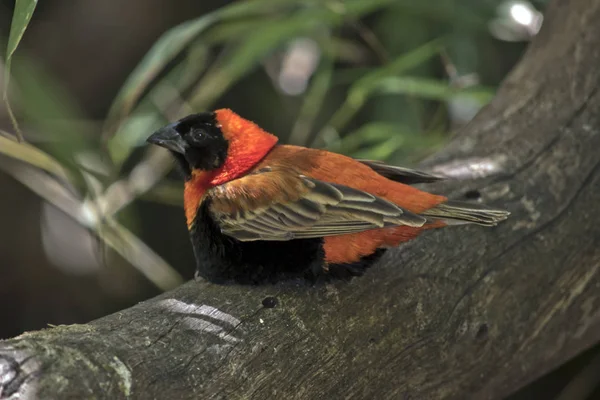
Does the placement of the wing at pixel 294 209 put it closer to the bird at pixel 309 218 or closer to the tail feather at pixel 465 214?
the bird at pixel 309 218

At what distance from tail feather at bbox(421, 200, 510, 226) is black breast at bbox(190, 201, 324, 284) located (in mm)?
327

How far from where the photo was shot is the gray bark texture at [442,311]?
173cm

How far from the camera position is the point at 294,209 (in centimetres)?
223

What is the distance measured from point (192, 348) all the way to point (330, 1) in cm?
185

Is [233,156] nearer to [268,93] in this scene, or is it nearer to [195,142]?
[195,142]

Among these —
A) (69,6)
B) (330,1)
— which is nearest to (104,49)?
(69,6)

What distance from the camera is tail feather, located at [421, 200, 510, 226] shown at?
2160 millimetres

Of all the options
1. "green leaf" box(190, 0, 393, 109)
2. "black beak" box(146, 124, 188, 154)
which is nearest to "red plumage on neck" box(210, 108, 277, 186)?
"black beak" box(146, 124, 188, 154)

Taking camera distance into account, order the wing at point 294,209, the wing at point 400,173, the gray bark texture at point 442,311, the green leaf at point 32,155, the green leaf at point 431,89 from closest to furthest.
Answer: the gray bark texture at point 442,311 < the wing at point 294,209 < the wing at point 400,173 < the green leaf at point 32,155 < the green leaf at point 431,89

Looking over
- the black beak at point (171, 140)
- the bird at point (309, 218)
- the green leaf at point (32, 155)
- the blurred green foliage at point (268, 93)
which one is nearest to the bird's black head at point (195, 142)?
the black beak at point (171, 140)

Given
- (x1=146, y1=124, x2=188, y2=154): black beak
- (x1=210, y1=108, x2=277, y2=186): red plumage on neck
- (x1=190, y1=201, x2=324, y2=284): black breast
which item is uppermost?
(x1=210, y1=108, x2=277, y2=186): red plumage on neck

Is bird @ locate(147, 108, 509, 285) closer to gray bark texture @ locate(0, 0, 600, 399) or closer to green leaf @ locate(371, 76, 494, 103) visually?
gray bark texture @ locate(0, 0, 600, 399)

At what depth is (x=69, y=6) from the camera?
452 cm

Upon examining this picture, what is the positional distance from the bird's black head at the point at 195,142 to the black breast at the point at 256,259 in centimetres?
28
